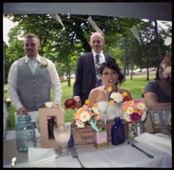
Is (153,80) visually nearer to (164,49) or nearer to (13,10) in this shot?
(164,49)

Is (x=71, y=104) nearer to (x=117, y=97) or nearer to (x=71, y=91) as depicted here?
(x=71, y=91)

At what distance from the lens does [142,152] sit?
1073 millimetres

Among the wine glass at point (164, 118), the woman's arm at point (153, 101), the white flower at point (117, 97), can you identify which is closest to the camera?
the wine glass at point (164, 118)

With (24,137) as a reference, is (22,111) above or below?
above

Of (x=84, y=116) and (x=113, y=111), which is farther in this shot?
(x=113, y=111)

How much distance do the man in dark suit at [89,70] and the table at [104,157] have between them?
0.52 metres

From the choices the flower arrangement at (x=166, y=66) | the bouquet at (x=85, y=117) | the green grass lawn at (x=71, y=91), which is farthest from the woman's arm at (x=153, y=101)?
the bouquet at (x=85, y=117)

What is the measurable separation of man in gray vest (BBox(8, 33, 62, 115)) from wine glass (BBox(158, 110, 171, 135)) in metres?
0.77

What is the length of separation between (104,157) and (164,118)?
1.71ft

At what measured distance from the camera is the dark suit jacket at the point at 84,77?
157 centimetres

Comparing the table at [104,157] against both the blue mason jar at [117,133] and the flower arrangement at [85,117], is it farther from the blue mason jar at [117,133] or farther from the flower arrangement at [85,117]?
the flower arrangement at [85,117]

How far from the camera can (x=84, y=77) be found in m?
1.58

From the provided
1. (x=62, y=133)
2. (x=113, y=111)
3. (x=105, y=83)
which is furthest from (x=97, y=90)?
(x=62, y=133)

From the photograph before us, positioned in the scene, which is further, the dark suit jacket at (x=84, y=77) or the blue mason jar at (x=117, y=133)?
the dark suit jacket at (x=84, y=77)
